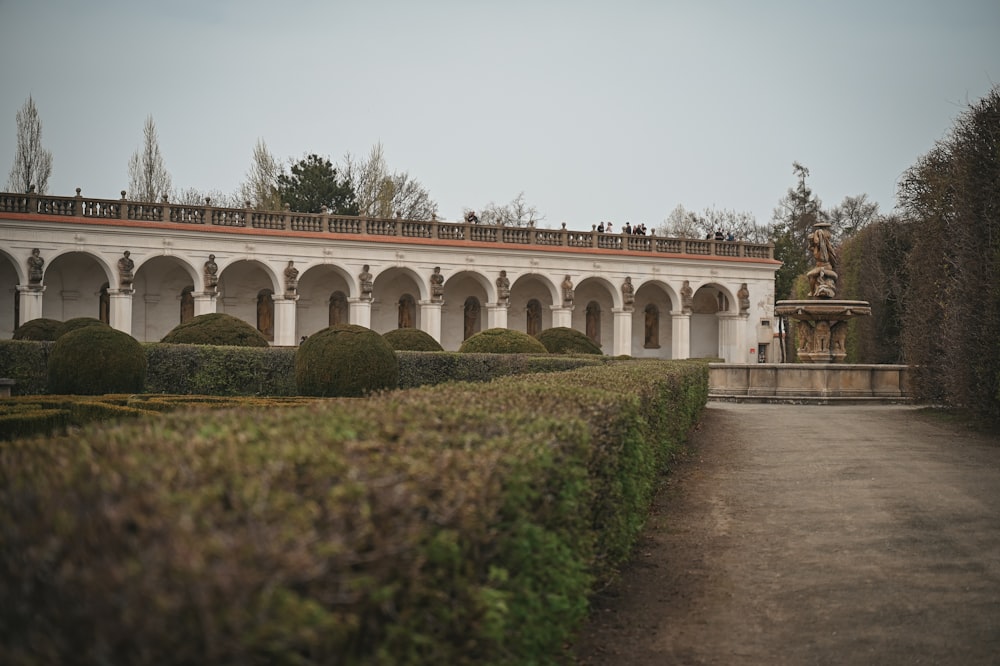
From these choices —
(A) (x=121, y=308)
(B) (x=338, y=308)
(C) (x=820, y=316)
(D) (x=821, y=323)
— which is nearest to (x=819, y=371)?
(C) (x=820, y=316)

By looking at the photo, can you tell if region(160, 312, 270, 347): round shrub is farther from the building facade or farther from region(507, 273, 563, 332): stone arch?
region(507, 273, 563, 332): stone arch

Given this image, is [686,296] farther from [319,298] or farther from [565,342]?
[319,298]

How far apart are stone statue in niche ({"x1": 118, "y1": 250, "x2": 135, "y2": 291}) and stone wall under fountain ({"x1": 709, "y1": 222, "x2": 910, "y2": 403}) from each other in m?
24.8

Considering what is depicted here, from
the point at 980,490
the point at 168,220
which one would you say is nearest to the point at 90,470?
the point at 980,490

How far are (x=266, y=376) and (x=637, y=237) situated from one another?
29.1 meters

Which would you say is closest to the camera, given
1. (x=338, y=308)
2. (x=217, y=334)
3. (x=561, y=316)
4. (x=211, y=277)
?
(x=217, y=334)

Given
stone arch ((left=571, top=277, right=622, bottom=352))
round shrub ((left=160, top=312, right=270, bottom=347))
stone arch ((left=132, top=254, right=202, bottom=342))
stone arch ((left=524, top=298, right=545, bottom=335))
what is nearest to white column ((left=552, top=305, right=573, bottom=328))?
stone arch ((left=524, top=298, right=545, bottom=335))

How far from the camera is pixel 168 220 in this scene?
39.9 m

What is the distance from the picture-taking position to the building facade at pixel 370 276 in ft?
127

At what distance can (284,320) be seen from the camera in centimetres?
4147

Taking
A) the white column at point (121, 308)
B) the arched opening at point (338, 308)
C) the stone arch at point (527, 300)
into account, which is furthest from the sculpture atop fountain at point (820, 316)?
the white column at point (121, 308)

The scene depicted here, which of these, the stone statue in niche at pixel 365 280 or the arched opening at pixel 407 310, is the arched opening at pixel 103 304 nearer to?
the stone statue in niche at pixel 365 280

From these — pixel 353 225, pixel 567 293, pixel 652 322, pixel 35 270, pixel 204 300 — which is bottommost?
pixel 652 322

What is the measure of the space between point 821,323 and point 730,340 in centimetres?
2166
